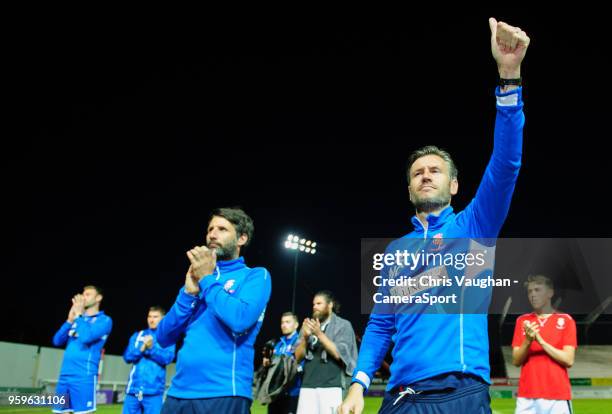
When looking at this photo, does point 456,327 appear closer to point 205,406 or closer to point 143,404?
point 205,406

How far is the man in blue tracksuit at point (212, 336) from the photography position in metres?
3.75

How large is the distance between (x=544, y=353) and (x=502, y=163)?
14.1 ft

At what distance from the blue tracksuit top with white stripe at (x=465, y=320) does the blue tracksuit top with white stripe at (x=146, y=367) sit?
25.9 ft

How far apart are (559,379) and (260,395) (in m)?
4.25

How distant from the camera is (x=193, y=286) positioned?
3.94 meters

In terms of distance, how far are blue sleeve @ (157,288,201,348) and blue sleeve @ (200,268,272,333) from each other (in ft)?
0.45

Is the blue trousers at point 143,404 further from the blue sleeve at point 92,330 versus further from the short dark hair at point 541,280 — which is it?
the short dark hair at point 541,280

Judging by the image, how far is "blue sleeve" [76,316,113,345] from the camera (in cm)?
1084

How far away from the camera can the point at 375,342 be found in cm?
303

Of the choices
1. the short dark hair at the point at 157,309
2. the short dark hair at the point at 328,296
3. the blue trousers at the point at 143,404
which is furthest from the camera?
the short dark hair at the point at 157,309

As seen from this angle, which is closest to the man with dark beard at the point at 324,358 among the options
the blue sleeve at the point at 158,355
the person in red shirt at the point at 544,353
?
the person in red shirt at the point at 544,353

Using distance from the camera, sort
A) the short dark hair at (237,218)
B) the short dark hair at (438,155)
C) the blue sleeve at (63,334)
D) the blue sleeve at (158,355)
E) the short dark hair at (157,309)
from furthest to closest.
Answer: the short dark hair at (157,309) → the blue sleeve at (63,334) → the blue sleeve at (158,355) → the short dark hair at (237,218) → the short dark hair at (438,155)

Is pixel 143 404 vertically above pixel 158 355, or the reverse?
pixel 158 355

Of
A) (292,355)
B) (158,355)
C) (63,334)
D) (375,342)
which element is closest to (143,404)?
(158,355)
